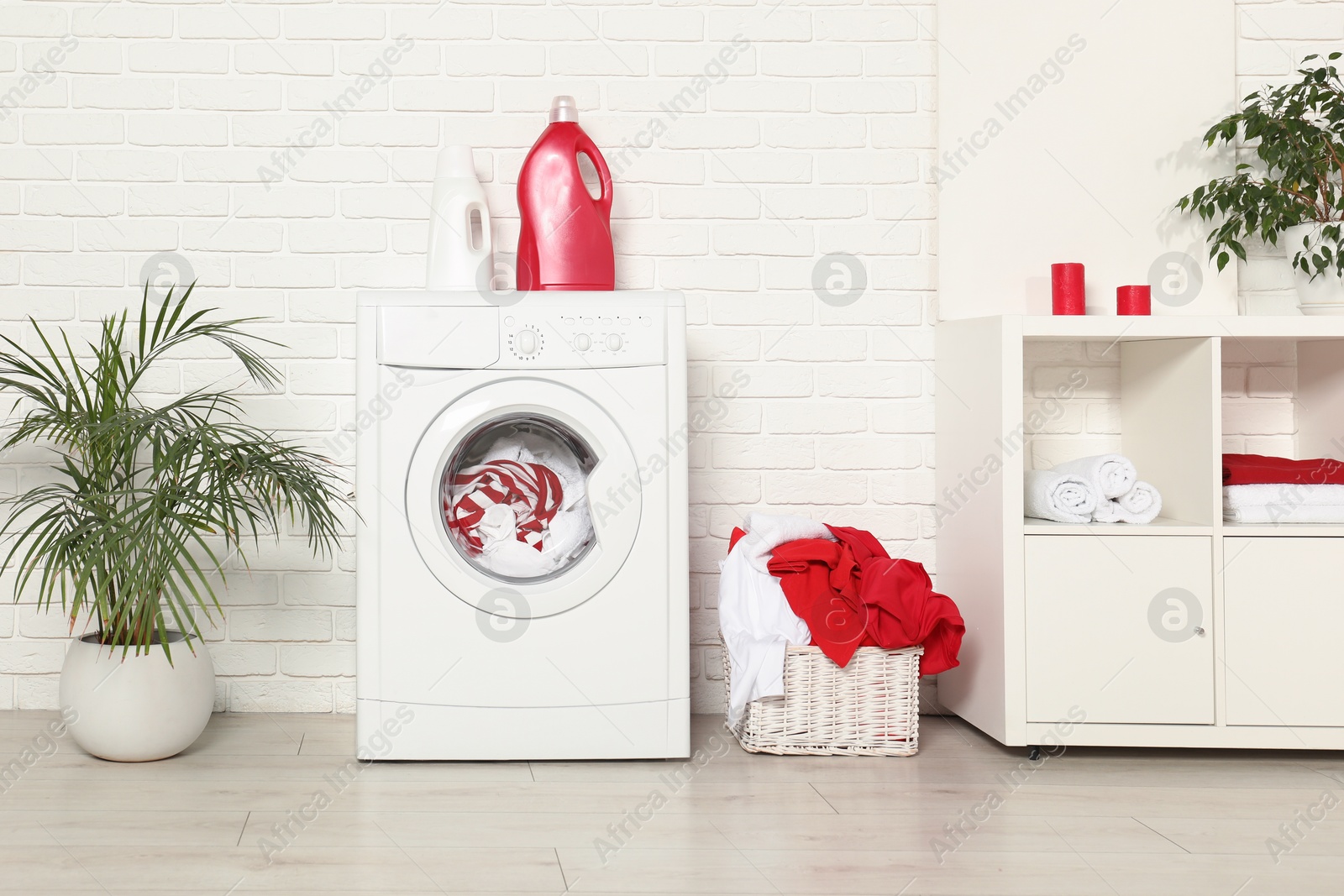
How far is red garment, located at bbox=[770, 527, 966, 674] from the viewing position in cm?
205

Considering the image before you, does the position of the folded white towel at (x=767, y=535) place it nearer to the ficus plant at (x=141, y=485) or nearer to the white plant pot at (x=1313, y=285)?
the ficus plant at (x=141, y=485)

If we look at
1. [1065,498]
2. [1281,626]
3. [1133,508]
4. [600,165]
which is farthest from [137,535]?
[1281,626]

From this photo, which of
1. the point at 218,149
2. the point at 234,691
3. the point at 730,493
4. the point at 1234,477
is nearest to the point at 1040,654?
the point at 1234,477

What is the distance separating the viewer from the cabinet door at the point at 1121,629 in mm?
2037

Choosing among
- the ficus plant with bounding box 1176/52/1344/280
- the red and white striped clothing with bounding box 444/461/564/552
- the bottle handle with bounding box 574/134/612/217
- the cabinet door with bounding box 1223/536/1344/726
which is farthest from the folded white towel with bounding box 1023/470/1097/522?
the bottle handle with bounding box 574/134/612/217

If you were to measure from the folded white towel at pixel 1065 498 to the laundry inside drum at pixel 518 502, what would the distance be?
0.90m

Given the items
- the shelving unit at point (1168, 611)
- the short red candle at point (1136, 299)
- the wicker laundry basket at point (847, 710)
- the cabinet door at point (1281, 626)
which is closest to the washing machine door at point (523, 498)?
the wicker laundry basket at point (847, 710)

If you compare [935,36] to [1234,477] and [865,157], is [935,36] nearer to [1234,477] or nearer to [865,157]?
[865,157]

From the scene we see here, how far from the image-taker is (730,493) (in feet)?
8.12

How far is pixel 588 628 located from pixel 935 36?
158 centimetres

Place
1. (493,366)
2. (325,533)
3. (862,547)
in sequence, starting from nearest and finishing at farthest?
(493,366)
(862,547)
(325,533)

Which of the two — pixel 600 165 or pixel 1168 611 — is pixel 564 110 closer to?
pixel 600 165

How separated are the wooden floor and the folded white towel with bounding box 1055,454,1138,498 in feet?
1.77

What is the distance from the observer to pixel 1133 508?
210 cm
